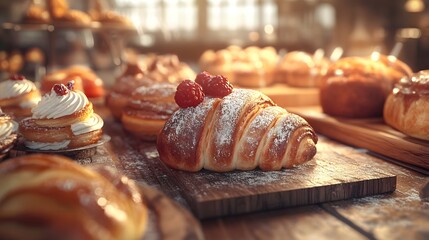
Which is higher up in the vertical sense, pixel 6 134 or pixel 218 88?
pixel 218 88

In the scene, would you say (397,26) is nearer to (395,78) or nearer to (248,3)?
(248,3)

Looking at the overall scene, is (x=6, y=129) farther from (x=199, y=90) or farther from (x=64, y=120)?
(x=199, y=90)

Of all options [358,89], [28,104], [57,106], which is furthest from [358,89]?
[28,104]

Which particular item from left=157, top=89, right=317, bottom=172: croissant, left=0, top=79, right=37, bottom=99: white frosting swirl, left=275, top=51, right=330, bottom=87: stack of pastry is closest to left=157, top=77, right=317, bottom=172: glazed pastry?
left=157, top=89, right=317, bottom=172: croissant

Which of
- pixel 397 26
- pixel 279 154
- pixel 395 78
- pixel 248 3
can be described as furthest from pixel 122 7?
pixel 279 154

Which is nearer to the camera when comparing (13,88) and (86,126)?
(86,126)

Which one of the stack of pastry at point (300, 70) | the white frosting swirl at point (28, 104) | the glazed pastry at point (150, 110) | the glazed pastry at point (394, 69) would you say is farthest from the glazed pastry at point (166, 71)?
the glazed pastry at point (394, 69)

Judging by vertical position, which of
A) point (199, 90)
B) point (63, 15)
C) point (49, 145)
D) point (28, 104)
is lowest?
point (49, 145)
